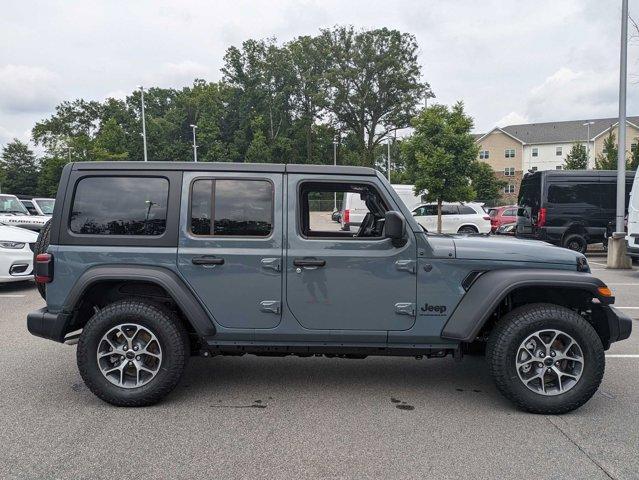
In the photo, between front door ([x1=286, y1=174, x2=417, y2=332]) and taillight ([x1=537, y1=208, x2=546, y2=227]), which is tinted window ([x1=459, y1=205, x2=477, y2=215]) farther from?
front door ([x1=286, y1=174, x2=417, y2=332])

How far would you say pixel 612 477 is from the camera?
9.27ft

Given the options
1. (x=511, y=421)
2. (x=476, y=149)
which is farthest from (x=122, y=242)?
(x=476, y=149)

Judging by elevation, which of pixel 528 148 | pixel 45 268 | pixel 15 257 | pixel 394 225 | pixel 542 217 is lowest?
pixel 15 257

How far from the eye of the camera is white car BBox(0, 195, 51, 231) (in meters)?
12.0

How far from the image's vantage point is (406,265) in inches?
148

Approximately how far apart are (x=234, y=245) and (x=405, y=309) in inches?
54.9

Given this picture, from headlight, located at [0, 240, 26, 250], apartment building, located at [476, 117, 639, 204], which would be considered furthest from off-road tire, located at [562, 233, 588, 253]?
apartment building, located at [476, 117, 639, 204]

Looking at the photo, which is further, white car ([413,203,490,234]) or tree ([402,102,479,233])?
tree ([402,102,479,233])

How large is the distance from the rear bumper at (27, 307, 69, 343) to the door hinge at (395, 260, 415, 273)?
8.44ft

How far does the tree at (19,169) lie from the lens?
68688mm

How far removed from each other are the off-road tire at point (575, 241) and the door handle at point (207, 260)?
38.5 feet

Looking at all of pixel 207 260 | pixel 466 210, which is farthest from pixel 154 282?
pixel 466 210

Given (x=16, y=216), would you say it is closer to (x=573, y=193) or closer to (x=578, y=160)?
(x=573, y=193)

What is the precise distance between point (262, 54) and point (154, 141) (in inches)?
739
